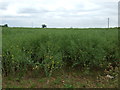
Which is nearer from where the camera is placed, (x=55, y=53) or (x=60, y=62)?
(x=60, y=62)

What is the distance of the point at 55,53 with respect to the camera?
4219 mm

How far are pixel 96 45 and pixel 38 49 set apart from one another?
1413 mm

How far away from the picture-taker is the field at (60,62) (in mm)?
3896

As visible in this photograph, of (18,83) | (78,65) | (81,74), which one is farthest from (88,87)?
(18,83)

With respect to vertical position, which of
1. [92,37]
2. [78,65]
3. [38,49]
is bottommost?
[78,65]

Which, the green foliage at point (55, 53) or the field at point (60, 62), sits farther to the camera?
the green foliage at point (55, 53)

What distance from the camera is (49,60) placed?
13.1 feet

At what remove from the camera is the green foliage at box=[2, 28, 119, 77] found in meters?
4.04

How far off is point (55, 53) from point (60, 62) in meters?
0.25

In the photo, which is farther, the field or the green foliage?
the green foliage

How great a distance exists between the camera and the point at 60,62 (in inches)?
162

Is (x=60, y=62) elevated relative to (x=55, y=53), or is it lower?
lower

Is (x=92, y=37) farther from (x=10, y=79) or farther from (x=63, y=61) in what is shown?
(x=10, y=79)

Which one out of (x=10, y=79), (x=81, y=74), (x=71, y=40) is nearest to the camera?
(x=10, y=79)
